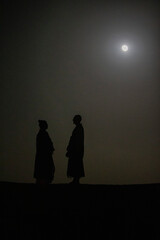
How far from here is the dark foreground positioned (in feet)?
7.99

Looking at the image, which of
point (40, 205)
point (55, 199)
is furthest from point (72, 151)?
point (40, 205)

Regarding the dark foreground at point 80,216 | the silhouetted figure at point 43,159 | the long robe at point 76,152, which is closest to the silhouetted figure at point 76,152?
the long robe at point 76,152

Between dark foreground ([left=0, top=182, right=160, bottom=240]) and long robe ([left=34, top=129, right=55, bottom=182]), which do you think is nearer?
dark foreground ([left=0, top=182, right=160, bottom=240])

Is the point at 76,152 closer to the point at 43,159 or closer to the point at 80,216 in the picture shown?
the point at 43,159

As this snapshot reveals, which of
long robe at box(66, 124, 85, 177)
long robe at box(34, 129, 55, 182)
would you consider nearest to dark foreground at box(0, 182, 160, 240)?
long robe at box(34, 129, 55, 182)

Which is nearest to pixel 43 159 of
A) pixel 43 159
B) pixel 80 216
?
pixel 43 159

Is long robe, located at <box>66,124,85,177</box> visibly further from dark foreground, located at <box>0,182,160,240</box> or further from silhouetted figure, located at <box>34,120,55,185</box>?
dark foreground, located at <box>0,182,160,240</box>

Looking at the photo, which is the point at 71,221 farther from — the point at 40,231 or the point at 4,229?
Answer: the point at 4,229

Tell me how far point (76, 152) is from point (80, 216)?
123 inches

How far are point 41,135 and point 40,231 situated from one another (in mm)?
3641

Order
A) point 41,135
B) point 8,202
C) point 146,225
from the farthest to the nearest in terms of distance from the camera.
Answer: point 41,135 < point 8,202 < point 146,225

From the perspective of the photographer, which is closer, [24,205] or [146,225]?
[146,225]

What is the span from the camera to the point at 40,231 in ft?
8.17

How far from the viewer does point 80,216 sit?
2.95 meters
